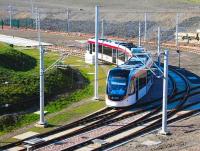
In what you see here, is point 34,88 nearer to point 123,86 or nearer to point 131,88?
point 123,86

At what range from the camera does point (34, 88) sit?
40781mm

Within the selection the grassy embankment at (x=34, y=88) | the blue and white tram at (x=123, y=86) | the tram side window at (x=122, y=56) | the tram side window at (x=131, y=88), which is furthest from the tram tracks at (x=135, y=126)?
the tram side window at (x=122, y=56)

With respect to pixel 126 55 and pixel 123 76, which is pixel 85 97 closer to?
pixel 123 76

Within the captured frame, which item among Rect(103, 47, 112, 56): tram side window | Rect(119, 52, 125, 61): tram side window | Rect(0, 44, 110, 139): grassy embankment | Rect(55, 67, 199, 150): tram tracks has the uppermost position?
Rect(103, 47, 112, 56): tram side window

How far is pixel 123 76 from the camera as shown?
37.3 m

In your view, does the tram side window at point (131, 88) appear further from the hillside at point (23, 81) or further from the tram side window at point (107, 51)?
the tram side window at point (107, 51)

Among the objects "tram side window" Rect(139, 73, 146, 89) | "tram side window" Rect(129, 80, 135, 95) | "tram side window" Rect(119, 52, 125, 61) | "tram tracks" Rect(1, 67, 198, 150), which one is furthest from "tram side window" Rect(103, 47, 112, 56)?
"tram side window" Rect(129, 80, 135, 95)

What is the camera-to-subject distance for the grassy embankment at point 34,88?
35656mm

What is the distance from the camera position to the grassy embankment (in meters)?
35.7

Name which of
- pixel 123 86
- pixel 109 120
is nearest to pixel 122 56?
pixel 123 86

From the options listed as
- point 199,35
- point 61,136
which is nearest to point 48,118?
point 61,136

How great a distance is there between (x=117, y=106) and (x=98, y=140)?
8074mm

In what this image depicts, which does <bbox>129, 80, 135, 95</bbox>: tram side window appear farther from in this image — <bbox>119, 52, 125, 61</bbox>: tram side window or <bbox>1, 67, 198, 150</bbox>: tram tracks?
<bbox>119, 52, 125, 61</bbox>: tram side window

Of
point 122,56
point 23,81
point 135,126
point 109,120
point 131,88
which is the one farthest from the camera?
point 122,56
